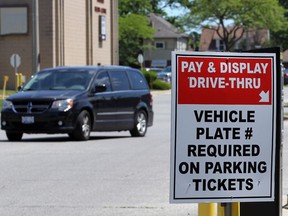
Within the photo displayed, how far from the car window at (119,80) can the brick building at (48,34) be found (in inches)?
1304

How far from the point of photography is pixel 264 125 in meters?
5.80

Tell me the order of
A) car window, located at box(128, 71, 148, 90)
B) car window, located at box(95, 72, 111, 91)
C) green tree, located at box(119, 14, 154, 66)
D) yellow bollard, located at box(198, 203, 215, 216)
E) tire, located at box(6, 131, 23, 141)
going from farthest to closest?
green tree, located at box(119, 14, 154, 66) → car window, located at box(128, 71, 148, 90) → car window, located at box(95, 72, 111, 91) → tire, located at box(6, 131, 23, 141) → yellow bollard, located at box(198, 203, 215, 216)

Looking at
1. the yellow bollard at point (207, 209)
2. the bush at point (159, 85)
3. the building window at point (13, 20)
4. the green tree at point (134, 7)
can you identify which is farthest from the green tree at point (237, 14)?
the yellow bollard at point (207, 209)

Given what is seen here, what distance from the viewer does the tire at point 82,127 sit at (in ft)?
63.7

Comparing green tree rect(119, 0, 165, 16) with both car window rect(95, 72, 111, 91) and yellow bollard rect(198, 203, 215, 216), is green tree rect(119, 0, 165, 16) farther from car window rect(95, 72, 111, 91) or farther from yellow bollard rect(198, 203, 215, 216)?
yellow bollard rect(198, 203, 215, 216)

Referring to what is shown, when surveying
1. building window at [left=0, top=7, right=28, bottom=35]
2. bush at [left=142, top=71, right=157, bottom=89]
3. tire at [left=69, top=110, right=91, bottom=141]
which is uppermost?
building window at [left=0, top=7, right=28, bottom=35]

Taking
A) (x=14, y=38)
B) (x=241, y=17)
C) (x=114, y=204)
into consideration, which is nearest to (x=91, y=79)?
(x=114, y=204)

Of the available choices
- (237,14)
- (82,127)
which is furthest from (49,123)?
(237,14)

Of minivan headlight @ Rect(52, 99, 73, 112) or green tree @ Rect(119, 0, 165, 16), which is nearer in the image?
minivan headlight @ Rect(52, 99, 73, 112)

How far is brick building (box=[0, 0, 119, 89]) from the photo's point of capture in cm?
5597

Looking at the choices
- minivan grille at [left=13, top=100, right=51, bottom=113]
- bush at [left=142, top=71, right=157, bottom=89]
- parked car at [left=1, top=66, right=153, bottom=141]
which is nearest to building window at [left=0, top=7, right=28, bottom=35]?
bush at [left=142, top=71, right=157, bottom=89]

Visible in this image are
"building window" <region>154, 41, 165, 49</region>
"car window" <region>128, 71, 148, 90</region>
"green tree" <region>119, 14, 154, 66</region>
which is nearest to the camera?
"car window" <region>128, 71, 148, 90</region>

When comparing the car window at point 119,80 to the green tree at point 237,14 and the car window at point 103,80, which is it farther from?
the green tree at point 237,14

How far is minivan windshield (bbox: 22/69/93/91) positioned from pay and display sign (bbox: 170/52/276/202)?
47.5 ft
